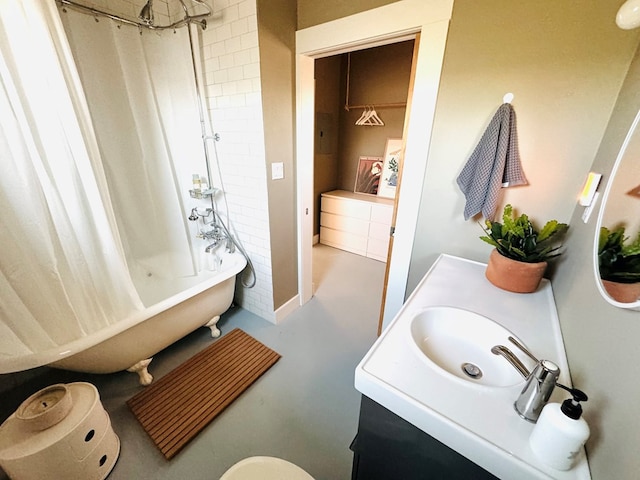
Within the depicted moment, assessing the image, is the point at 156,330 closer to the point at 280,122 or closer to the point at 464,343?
the point at 280,122

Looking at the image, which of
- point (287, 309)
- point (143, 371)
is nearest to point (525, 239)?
point (287, 309)

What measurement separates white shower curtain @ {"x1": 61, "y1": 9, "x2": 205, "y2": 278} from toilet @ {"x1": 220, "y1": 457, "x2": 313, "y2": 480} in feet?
5.73

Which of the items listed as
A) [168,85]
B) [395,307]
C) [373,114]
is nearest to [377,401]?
[395,307]

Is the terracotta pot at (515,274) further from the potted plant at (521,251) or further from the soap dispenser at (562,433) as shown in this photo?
the soap dispenser at (562,433)

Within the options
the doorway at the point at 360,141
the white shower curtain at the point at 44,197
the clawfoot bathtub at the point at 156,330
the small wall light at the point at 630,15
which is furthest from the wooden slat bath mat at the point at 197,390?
the small wall light at the point at 630,15

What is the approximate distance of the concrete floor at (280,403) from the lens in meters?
1.25

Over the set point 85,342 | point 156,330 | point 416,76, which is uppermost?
point 416,76

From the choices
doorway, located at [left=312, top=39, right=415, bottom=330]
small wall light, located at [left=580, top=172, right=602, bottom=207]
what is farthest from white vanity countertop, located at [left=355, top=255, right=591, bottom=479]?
→ doorway, located at [left=312, top=39, right=415, bottom=330]

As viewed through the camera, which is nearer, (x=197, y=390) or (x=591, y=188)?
(x=591, y=188)

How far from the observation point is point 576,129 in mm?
1055

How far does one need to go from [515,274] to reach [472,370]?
1.66 feet

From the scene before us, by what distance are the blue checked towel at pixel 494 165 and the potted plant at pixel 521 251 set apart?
0.11 metres

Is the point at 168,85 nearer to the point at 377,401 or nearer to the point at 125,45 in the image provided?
the point at 125,45

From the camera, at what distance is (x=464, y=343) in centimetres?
98
